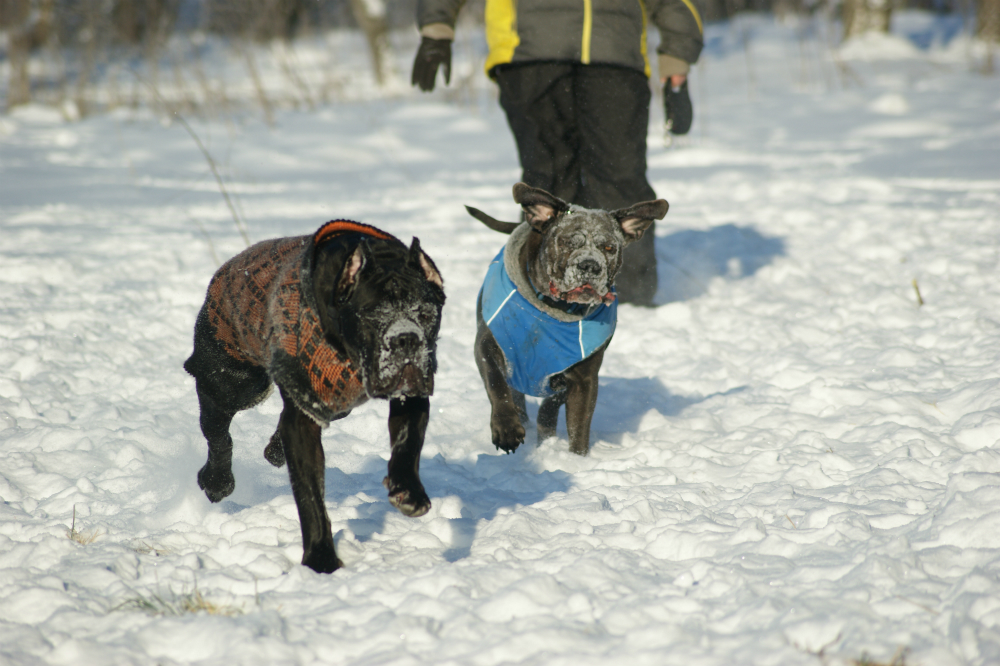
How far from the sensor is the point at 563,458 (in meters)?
3.71

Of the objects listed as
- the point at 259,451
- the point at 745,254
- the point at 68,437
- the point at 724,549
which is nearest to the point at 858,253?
the point at 745,254

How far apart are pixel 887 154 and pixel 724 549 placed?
8.66 m

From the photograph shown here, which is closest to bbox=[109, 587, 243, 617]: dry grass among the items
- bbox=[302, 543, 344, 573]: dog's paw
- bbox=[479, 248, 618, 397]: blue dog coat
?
bbox=[302, 543, 344, 573]: dog's paw

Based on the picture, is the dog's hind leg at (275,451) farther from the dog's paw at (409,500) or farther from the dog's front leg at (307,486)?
the dog's paw at (409,500)

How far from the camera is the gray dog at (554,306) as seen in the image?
11.5ft

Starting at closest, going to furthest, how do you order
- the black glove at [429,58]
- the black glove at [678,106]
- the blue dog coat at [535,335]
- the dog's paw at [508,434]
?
the dog's paw at [508,434]
the blue dog coat at [535,335]
the black glove at [429,58]
the black glove at [678,106]

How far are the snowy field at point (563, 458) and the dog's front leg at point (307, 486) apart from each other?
0.28ft

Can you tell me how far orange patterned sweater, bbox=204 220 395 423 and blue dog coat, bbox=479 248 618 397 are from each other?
3.82 ft

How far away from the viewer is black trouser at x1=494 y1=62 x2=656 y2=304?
4746 mm

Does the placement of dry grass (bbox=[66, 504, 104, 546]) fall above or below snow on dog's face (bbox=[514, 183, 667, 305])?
below

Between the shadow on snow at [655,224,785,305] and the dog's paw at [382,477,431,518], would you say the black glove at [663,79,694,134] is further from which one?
the dog's paw at [382,477,431,518]

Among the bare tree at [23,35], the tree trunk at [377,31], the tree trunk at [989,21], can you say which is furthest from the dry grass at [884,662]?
the tree trunk at [989,21]

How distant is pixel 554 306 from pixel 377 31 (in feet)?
44.2

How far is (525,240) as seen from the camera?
3.79 metres
